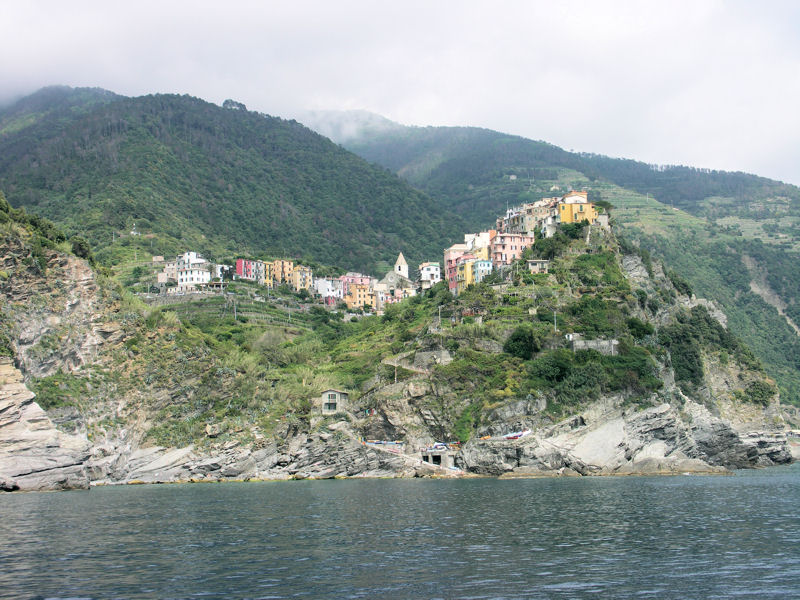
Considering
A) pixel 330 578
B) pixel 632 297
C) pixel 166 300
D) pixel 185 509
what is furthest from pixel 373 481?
pixel 166 300

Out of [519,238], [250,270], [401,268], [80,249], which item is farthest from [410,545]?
[401,268]

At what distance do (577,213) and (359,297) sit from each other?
170ft

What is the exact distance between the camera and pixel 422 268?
479 feet

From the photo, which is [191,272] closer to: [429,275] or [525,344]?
[429,275]

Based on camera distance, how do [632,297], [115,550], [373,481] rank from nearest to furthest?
[115,550], [373,481], [632,297]

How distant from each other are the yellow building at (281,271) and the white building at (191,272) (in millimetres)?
16268

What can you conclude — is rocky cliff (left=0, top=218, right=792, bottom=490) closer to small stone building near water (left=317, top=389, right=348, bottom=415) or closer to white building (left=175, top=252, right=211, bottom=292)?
small stone building near water (left=317, top=389, right=348, bottom=415)

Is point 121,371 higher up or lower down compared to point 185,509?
higher up

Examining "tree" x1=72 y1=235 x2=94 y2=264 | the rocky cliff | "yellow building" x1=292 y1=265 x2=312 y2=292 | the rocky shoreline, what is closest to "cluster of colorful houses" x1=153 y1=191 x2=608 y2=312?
"yellow building" x1=292 y1=265 x2=312 y2=292

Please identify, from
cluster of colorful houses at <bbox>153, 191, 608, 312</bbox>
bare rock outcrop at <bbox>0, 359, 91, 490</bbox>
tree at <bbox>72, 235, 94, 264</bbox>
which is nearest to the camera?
bare rock outcrop at <bbox>0, 359, 91, 490</bbox>

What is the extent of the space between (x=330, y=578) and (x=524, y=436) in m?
52.4

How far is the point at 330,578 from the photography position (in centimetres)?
2653

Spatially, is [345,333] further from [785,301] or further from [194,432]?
[785,301]

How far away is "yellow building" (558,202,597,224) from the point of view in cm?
10994
